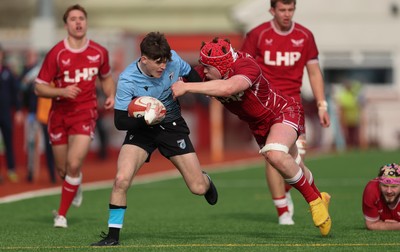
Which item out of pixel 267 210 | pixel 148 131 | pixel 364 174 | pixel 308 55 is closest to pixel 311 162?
pixel 364 174

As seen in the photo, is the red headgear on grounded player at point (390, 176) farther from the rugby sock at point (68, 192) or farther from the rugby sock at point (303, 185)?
the rugby sock at point (68, 192)

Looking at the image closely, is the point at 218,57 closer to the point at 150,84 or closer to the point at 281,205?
the point at 150,84

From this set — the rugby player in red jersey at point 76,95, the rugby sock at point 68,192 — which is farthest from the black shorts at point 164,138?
the rugby sock at point 68,192

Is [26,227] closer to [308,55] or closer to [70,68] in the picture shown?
[70,68]

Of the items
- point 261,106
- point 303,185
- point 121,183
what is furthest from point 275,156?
point 121,183

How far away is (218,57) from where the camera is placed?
10.8 metres

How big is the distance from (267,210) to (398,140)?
21.0m

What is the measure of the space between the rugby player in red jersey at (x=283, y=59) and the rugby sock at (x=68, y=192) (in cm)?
216

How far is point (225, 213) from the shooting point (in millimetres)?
14773

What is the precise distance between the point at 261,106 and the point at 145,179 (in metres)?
10.8

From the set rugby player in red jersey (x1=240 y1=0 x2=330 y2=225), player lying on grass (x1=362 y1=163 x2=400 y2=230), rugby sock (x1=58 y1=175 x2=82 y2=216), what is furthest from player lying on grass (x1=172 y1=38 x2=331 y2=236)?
rugby sock (x1=58 y1=175 x2=82 y2=216)

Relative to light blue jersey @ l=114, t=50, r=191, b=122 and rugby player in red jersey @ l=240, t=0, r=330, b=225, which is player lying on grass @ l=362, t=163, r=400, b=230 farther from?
light blue jersey @ l=114, t=50, r=191, b=122

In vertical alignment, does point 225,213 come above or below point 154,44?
below

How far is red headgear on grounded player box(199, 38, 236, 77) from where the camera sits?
1080cm
